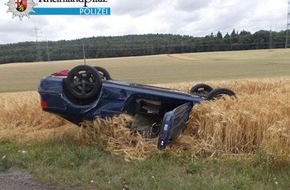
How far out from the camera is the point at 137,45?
7044 centimetres

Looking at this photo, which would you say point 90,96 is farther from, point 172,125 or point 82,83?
point 172,125

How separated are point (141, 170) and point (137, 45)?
6636 cm

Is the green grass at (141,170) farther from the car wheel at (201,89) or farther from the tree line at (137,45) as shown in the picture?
the tree line at (137,45)

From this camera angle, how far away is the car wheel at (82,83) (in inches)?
243

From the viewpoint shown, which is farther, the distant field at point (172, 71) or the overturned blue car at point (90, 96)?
the distant field at point (172, 71)

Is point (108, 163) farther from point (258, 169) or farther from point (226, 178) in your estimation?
point (258, 169)

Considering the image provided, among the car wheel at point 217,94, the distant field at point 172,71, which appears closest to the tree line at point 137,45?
the distant field at point 172,71

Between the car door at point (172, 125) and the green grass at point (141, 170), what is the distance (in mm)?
274

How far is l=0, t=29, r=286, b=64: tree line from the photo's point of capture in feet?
199

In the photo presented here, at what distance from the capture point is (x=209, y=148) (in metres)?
5.68

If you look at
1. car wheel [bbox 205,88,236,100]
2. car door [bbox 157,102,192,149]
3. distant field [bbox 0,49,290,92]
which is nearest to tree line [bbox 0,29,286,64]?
distant field [bbox 0,49,290,92]

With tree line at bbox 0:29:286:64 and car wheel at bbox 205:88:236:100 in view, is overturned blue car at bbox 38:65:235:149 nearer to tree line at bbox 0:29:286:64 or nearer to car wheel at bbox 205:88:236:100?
car wheel at bbox 205:88:236:100

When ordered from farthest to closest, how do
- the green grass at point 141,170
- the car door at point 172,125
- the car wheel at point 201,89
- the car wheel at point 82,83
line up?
1. the car wheel at point 201,89
2. the car wheel at point 82,83
3. the car door at point 172,125
4. the green grass at point 141,170

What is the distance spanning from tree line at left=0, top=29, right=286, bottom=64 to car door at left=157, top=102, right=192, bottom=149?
166 ft
